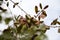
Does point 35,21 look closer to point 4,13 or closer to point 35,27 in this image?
point 35,27

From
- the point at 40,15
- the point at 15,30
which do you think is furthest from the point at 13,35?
the point at 40,15

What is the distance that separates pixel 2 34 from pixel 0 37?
0.5 inches

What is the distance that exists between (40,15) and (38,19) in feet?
0.06

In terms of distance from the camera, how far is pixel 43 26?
0.46m

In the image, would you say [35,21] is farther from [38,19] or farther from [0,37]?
[0,37]

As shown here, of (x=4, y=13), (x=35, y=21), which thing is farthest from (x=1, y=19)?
(x=35, y=21)

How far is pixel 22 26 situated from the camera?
44 cm

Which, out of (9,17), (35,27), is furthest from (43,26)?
(9,17)

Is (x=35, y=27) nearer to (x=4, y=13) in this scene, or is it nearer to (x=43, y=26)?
(x=43, y=26)

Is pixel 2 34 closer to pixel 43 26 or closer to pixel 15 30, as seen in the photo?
pixel 15 30

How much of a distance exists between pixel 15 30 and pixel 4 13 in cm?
9

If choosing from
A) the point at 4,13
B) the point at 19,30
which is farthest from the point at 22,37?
the point at 4,13

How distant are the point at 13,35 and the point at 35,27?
8cm

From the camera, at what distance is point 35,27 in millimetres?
444
